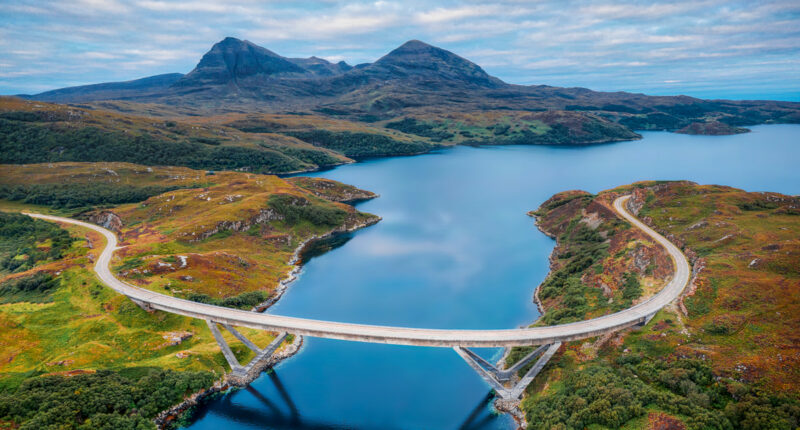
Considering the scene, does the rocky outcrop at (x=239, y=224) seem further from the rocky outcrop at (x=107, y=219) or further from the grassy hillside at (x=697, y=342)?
the grassy hillside at (x=697, y=342)

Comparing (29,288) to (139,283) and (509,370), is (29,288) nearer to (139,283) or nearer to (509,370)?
(139,283)

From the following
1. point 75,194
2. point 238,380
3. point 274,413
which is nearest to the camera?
point 274,413

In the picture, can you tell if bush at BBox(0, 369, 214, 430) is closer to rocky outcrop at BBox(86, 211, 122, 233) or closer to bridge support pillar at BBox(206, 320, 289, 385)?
bridge support pillar at BBox(206, 320, 289, 385)

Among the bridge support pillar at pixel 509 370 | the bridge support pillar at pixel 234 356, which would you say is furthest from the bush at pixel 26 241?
the bridge support pillar at pixel 509 370

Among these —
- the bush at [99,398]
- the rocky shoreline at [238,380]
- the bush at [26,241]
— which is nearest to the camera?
the bush at [99,398]

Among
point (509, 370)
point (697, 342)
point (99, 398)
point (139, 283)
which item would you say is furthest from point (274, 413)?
point (697, 342)

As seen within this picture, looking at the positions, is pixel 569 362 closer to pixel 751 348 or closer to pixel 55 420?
pixel 751 348

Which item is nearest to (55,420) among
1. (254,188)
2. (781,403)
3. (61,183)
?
(781,403)
